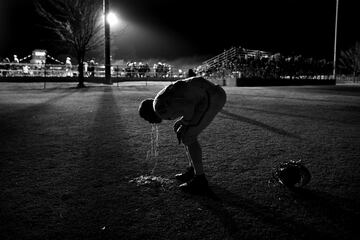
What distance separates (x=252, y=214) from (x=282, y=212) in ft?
1.00

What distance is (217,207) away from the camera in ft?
9.70

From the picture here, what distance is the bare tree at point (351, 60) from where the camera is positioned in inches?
2371

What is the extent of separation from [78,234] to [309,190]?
8.27 ft

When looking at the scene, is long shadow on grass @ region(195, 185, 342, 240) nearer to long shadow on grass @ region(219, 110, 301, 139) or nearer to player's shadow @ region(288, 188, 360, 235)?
player's shadow @ region(288, 188, 360, 235)

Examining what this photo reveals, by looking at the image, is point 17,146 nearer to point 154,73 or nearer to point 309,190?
point 309,190

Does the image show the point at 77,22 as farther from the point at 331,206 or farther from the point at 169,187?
the point at 331,206

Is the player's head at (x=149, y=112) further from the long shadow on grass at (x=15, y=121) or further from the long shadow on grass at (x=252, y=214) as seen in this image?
the long shadow on grass at (x=15, y=121)

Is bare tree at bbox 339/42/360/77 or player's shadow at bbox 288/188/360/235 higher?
bare tree at bbox 339/42/360/77

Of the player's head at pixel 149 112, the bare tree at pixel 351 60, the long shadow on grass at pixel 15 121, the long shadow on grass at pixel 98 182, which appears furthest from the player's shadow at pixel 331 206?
the bare tree at pixel 351 60

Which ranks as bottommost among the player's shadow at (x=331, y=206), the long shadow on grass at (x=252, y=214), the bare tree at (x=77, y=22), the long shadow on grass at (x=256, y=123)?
the long shadow on grass at (x=252, y=214)

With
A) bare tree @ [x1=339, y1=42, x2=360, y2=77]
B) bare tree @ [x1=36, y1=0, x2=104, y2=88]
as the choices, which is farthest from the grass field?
bare tree @ [x1=339, y1=42, x2=360, y2=77]

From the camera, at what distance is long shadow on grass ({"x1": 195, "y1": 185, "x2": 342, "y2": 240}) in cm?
246

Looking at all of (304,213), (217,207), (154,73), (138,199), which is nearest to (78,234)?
(138,199)

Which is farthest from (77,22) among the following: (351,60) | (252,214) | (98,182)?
(351,60)
